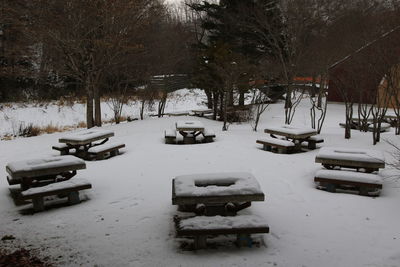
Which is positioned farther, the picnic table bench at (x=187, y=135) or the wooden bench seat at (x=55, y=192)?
the picnic table bench at (x=187, y=135)

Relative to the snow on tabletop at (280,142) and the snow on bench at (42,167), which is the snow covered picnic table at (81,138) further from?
the snow on tabletop at (280,142)

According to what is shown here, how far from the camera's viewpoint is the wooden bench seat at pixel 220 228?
3523 mm

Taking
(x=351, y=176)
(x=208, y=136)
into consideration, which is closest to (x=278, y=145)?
(x=208, y=136)

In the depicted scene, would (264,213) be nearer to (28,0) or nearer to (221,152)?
(221,152)

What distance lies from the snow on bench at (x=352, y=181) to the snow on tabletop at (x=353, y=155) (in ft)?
1.12

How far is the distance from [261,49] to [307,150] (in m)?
15.1

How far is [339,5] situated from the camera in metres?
18.5

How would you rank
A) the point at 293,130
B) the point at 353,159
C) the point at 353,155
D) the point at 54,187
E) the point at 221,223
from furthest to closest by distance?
1. the point at 293,130
2. the point at 353,155
3. the point at 353,159
4. the point at 54,187
5. the point at 221,223

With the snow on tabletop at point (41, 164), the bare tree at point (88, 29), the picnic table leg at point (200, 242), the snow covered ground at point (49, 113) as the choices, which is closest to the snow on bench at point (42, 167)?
the snow on tabletop at point (41, 164)

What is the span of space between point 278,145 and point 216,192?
4891mm

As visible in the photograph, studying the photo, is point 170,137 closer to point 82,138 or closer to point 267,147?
point 82,138

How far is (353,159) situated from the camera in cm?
568

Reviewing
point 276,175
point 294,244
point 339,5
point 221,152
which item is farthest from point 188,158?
point 339,5

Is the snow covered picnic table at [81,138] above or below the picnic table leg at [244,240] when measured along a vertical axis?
above
